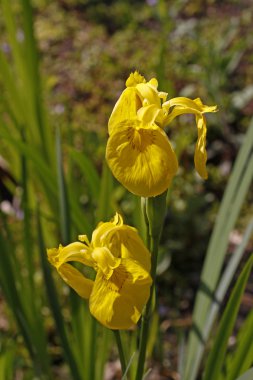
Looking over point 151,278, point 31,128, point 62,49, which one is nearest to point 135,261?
point 151,278

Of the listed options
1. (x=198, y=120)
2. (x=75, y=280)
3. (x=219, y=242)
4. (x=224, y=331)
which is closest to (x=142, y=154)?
(x=198, y=120)

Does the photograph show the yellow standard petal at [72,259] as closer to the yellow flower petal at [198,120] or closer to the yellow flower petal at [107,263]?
the yellow flower petal at [107,263]

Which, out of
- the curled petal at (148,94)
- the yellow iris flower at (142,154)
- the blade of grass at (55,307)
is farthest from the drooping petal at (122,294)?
the blade of grass at (55,307)

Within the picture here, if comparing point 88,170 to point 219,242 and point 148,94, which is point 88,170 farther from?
point 148,94

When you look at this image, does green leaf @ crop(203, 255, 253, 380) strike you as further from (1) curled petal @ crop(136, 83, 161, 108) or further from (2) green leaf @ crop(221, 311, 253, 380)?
(1) curled petal @ crop(136, 83, 161, 108)

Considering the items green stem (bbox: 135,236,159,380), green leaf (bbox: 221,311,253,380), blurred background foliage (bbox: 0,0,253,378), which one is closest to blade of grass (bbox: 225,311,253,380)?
green leaf (bbox: 221,311,253,380)
